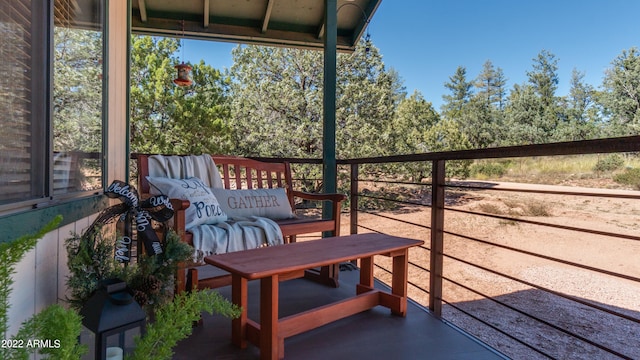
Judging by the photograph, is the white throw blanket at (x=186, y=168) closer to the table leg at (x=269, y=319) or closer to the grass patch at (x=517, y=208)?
the table leg at (x=269, y=319)

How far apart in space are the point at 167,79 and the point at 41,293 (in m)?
8.25

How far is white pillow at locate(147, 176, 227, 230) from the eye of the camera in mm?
1948

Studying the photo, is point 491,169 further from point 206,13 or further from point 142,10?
point 142,10

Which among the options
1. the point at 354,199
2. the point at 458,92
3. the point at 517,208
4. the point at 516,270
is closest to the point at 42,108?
the point at 354,199

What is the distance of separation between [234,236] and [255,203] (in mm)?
498

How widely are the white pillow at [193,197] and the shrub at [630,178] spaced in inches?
433

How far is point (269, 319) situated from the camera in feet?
4.67

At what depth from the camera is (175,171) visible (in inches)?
89.1

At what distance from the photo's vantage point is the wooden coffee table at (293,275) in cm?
142

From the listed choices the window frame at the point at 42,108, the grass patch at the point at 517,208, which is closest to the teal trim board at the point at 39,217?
the window frame at the point at 42,108

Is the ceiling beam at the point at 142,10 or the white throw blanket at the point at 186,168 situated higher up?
the ceiling beam at the point at 142,10

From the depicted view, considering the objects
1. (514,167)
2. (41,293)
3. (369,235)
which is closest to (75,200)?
(41,293)

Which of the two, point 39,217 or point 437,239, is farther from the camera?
point 437,239

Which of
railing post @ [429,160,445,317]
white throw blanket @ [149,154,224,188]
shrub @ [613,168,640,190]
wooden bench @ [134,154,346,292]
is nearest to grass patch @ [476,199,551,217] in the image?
shrub @ [613,168,640,190]
